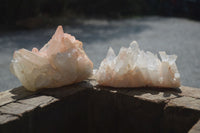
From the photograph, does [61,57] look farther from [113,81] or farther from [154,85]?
[154,85]

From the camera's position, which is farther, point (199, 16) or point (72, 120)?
point (199, 16)

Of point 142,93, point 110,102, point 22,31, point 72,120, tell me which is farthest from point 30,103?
point 22,31

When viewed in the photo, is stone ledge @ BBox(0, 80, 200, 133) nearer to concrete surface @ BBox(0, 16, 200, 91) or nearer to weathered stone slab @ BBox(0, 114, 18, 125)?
weathered stone slab @ BBox(0, 114, 18, 125)

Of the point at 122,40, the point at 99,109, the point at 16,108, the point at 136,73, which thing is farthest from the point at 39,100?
the point at 122,40

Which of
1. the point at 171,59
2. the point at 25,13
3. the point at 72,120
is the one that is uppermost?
the point at 25,13

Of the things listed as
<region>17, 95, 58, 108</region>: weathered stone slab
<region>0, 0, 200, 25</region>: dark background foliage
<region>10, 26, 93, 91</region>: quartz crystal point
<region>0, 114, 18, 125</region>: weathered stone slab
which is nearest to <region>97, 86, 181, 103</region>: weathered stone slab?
<region>10, 26, 93, 91</region>: quartz crystal point

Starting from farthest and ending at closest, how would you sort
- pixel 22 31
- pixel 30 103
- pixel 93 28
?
pixel 93 28
pixel 22 31
pixel 30 103
